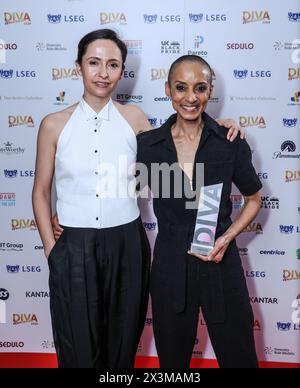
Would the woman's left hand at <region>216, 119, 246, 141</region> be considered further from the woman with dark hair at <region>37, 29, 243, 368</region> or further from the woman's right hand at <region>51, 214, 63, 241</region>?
the woman's right hand at <region>51, 214, 63, 241</region>

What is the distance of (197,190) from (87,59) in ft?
2.21

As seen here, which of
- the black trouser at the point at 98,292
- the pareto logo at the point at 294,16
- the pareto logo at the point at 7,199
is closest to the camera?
the black trouser at the point at 98,292

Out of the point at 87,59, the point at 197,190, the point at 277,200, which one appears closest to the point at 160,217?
the point at 197,190

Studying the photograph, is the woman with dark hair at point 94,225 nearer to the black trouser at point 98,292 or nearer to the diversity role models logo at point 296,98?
the black trouser at point 98,292

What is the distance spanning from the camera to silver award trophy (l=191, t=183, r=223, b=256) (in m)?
1.68

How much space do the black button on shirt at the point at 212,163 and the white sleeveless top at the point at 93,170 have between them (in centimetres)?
14

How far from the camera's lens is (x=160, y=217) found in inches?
69.2

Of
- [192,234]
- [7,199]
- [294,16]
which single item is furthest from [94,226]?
[294,16]

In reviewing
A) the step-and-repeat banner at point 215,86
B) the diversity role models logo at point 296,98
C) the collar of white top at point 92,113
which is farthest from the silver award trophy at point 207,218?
the diversity role models logo at point 296,98

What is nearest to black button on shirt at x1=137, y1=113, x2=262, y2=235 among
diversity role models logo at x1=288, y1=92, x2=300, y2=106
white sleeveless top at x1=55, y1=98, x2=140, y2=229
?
white sleeveless top at x1=55, y1=98, x2=140, y2=229

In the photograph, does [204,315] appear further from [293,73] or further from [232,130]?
[293,73]

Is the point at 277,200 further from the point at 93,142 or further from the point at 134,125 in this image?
the point at 93,142

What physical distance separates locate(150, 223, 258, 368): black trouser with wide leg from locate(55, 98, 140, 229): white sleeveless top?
0.25m

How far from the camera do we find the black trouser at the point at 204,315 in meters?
1.69
